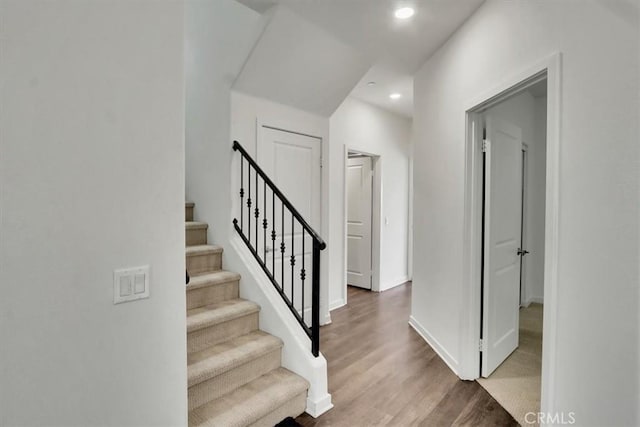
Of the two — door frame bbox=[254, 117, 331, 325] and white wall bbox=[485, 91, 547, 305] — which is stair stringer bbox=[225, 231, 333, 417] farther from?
white wall bbox=[485, 91, 547, 305]

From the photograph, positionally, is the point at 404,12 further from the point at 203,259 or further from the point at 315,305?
the point at 203,259

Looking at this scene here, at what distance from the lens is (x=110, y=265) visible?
1175 millimetres

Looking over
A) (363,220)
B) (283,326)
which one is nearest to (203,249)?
(283,326)

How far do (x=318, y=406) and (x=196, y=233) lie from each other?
169 centimetres

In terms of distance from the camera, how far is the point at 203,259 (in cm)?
271

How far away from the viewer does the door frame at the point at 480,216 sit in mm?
1636

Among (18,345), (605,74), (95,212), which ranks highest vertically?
(605,74)

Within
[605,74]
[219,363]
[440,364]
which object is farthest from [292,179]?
[605,74]

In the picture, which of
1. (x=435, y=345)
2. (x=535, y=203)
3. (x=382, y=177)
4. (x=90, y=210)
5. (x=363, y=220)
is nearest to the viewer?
(x=90, y=210)

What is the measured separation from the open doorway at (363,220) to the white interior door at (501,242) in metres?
2.25

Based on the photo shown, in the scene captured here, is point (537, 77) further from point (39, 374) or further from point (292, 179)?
point (39, 374)

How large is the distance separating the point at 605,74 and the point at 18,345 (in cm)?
233

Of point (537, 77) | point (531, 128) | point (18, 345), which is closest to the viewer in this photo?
point (18, 345)

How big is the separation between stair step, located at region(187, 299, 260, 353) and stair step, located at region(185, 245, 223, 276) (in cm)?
37
